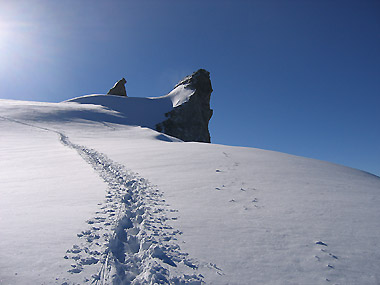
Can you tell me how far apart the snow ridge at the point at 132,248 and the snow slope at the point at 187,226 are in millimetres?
14

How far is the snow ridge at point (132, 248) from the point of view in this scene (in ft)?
8.39

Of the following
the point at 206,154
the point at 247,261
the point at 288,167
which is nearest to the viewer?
the point at 247,261

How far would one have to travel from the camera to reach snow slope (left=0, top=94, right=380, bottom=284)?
258 centimetres

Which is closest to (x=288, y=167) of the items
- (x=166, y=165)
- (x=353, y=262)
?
(x=166, y=165)

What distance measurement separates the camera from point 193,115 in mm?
48469

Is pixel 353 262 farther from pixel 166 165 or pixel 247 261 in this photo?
pixel 166 165

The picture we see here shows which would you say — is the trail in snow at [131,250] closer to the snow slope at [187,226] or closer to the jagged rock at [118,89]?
the snow slope at [187,226]

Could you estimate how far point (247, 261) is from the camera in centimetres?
276

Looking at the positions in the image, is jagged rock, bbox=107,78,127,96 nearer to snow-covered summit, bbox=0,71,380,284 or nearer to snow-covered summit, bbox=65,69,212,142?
snow-covered summit, bbox=65,69,212,142

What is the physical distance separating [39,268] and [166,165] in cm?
554

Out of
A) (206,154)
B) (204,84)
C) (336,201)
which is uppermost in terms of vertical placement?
(204,84)

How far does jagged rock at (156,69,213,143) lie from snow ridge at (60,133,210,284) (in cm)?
3622

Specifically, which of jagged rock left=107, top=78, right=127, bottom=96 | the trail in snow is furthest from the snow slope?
jagged rock left=107, top=78, right=127, bottom=96

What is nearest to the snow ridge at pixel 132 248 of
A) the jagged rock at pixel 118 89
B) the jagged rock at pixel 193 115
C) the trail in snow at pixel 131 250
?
the trail in snow at pixel 131 250
